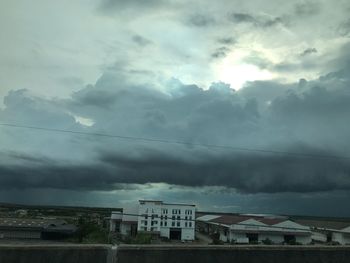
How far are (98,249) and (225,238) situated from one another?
110066 millimetres

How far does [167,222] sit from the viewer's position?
384 feet

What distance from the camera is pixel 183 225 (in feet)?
376

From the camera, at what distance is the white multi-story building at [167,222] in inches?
4483

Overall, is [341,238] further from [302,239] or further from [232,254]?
[232,254]

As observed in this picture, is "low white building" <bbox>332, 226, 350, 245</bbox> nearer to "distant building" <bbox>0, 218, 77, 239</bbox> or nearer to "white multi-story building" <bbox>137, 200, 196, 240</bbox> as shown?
"white multi-story building" <bbox>137, 200, 196, 240</bbox>

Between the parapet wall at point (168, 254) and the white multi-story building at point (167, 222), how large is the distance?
10470cm

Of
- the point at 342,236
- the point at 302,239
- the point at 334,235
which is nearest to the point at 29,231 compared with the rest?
the point at 302,239

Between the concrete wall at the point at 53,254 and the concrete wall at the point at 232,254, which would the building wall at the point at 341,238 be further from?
the concrete wall at the point at 53,254

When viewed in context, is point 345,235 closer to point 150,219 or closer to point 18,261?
point 150,219

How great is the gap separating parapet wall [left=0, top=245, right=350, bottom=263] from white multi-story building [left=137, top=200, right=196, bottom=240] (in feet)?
344

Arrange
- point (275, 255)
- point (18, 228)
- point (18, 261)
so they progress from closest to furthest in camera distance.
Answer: point (18, 261), point (275, 255), point (18, 228)

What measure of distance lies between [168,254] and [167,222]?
4382 inches

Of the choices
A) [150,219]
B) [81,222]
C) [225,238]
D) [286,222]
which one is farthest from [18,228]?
[286,222]

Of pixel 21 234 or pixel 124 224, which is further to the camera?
pixel 124 224
